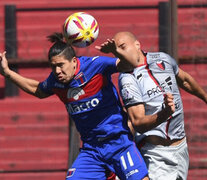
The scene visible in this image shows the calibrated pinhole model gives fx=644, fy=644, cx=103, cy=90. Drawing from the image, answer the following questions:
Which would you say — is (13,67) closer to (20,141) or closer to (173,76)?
(20,141)

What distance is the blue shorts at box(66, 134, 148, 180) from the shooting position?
5.56m

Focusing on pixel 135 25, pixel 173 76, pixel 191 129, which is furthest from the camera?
A: pixel 135 25

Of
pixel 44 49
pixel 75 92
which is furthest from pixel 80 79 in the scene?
pixel 44 49

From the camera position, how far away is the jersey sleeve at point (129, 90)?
5.30 metres

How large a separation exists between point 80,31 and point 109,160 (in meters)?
1.17

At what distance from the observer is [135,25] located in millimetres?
10078

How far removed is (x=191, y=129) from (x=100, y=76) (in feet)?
13.5

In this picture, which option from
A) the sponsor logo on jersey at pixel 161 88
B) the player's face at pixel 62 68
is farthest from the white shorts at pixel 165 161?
the player's face at pixel 62 68

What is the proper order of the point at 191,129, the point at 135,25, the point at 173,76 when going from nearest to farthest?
the point at 173,76 → the point at 191,129 → the point at 135,25

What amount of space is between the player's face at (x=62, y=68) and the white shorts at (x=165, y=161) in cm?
91

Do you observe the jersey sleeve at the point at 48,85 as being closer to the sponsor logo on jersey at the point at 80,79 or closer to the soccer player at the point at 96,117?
the soccer player at the point at 96,117

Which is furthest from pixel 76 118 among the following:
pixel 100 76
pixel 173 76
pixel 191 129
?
pixel 191 129

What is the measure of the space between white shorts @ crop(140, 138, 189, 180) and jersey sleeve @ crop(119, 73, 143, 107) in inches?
19.1

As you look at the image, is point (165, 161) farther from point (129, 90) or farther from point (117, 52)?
point (117, 52)
